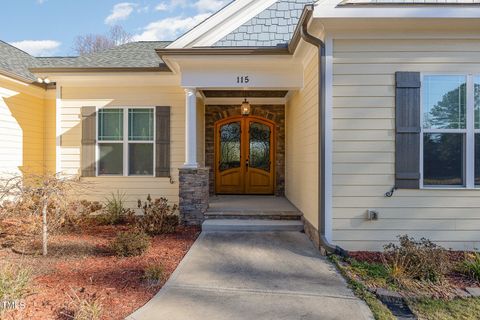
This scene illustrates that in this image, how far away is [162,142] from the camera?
7.45 meters

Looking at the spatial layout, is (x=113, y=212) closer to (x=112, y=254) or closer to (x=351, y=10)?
(x=112, y=254)

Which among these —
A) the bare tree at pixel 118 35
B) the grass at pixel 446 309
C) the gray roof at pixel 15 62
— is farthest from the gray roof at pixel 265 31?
the bare tree at pixel 118 35

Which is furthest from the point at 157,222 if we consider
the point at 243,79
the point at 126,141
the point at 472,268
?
the point at 472,268

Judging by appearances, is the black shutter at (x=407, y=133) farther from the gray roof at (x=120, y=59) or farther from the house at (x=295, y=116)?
the gray roof at (x=120, y=59)

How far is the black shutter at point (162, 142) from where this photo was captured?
7.45m

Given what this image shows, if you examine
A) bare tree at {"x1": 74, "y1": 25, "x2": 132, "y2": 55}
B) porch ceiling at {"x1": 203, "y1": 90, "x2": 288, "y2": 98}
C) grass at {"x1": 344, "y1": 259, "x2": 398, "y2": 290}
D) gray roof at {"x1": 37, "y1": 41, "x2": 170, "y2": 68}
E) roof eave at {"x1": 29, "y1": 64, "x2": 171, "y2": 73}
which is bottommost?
grass at {"x1": 344, "y1": 259, "x2": 398, "y2": 290}

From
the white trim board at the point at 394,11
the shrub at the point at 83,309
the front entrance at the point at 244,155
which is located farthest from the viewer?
the front entrance at the point at 244,155

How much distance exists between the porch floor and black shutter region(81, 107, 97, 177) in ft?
9.30

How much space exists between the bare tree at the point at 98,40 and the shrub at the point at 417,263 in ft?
73.3

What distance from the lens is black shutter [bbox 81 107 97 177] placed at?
7.46 m

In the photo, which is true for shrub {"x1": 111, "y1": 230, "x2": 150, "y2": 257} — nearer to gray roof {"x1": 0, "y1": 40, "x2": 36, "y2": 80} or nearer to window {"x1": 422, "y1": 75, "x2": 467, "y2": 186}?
window {"x1": 422, "y1": 75, "x2": 467, "y2": 186}

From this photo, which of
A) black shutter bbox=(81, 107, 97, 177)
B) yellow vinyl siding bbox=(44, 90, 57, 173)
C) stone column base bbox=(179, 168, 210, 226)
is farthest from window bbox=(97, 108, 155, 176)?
stone column base bbox=(179, 168, 210, 226)

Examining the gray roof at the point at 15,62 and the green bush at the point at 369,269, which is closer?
the green bush at the point at 369,269

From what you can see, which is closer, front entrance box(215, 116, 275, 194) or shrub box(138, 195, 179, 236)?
shrub box(138, 195, 179, 236)
